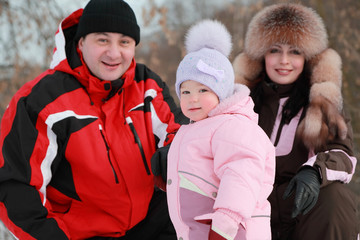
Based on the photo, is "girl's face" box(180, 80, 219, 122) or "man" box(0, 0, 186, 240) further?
"man" box(0, 0, 186, 240)

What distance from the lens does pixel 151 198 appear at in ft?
6.72

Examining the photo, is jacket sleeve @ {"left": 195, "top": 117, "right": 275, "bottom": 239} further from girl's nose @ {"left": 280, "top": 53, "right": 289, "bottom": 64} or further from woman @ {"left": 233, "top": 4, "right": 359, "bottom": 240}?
girl's nose @ {"left": 280, "top": 53, "right": 289, "bottom": 64}

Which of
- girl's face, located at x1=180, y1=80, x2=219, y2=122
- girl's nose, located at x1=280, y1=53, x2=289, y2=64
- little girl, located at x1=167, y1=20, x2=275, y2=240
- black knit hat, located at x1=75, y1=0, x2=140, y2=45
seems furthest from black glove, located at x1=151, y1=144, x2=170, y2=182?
girl's nose, located at x1=280, y1=53, x2=289, y2=64

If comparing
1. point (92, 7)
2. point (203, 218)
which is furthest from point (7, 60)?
point (203, 218)

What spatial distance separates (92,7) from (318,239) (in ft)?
5.57

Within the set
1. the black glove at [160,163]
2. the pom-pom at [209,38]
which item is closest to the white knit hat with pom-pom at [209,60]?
the pom-pom at [209,38]

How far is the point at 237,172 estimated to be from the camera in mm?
1283

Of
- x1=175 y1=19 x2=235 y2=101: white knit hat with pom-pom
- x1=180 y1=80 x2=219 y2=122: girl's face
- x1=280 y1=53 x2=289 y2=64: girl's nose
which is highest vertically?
x1=175 y1=19 x2=235 y2=101: white knit hat with pom-pom

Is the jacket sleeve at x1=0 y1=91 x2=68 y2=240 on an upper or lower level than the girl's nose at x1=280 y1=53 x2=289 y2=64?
lower

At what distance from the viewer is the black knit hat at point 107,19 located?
5.93ft

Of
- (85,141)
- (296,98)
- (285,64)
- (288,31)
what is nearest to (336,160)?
(296,98)

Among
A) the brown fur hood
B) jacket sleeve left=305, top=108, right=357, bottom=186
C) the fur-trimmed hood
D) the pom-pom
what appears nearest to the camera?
the pom-pom

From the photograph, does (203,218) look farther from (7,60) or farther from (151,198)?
(7,60)

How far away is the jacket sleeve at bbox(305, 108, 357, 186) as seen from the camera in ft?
5.90
